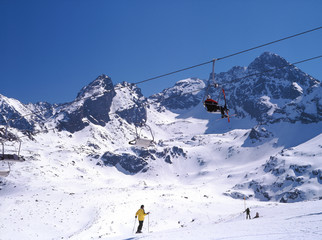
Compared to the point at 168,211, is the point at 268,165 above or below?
above

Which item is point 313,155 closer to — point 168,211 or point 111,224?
point 168,211

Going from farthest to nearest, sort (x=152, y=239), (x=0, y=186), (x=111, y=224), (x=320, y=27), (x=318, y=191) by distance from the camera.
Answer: (x=318, y=191) → (x=0, y=186) → (x=111, y=224) → (x=152, y=239) → (x=320, y=27)

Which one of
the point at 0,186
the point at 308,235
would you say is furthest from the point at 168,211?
the point at 0,186

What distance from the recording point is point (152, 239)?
546 inches

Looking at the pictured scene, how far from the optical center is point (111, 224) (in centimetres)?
3152

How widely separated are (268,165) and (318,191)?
43534mm

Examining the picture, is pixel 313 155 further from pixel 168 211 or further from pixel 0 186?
pixel 0 186

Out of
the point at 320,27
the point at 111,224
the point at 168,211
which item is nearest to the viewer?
the point at 320,27

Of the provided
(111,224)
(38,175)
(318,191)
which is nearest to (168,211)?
(111,224)

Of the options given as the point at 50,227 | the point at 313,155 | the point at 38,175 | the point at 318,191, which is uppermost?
the point at 313,155

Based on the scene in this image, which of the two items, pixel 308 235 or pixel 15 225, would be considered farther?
pixel 15 225

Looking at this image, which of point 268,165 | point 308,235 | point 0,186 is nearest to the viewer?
point 308,235

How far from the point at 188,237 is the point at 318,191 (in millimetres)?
125198

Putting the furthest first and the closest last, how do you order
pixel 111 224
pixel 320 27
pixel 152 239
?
pixel 111 224
pixel 152 239
pixel 320 27
